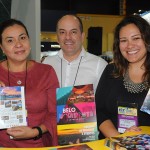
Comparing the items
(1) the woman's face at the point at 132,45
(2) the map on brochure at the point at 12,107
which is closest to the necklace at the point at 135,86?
(1) the woman's face at the point at 132,45

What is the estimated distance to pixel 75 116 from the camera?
5.77 ft

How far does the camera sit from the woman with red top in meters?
1.93

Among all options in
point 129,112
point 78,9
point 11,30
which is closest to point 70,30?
point 11,30

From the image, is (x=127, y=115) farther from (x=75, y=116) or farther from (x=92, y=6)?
(x=92, y=6)

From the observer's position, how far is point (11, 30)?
199cm

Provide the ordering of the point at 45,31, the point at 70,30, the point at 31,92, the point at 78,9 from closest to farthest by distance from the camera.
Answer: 1. the point at 31,92
2. the point at 70,30
3. the point at 45,31
4. the point at 78,9

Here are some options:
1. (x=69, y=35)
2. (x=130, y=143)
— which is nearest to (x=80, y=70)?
(x=69, y=35)

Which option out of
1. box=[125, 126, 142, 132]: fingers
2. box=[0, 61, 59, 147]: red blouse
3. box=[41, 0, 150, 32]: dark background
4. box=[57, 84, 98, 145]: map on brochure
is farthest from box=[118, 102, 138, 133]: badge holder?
box=[41, 0, 150, 32]: dark background

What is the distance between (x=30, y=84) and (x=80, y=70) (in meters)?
0.58

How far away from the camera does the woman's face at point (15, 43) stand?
6.45 ft

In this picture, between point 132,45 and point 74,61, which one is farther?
point 74,61

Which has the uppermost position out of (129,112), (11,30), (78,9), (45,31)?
(78,9)

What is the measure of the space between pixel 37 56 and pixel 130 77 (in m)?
1.35

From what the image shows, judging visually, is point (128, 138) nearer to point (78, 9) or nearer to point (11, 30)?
point (11, 30)
